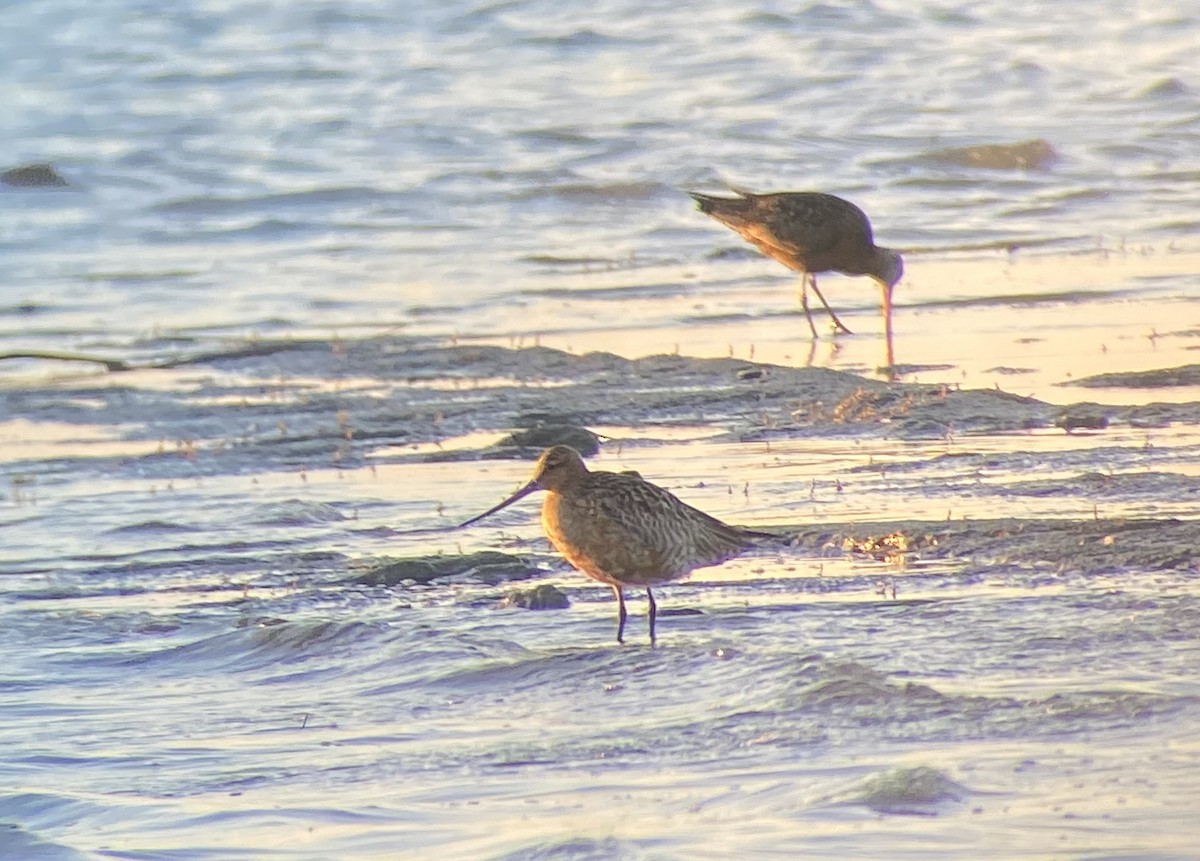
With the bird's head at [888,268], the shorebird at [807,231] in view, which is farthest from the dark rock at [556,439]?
the shorebird at [807,231]

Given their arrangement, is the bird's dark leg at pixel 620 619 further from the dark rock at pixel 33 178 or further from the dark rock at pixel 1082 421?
the dark rock at pixel 33 178

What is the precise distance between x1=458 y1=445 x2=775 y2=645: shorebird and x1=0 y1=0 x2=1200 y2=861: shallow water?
6.8 inches

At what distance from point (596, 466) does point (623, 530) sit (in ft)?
8.02

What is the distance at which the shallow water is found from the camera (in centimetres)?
562

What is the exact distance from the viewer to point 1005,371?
11539 mm

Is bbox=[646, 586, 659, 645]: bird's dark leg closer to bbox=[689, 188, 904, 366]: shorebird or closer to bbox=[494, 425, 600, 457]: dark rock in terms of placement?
bbox=[494, 425, 600, 457]: dark rock

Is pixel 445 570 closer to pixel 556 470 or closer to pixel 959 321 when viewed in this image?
pixel 556 470

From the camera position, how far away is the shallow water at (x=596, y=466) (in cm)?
562

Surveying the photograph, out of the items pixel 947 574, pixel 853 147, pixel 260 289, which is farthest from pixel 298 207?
pixel 947 574

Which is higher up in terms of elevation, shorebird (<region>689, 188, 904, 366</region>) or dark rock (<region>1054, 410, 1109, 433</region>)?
shorebird (<region>689, 188, 904, 366</region>)

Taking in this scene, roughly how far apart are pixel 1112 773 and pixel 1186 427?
4463 millimetres

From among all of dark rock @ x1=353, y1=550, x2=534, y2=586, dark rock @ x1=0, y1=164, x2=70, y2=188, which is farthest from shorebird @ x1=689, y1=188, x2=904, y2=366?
dark rock @ x1=0, y1=164, x2=70, y2=188

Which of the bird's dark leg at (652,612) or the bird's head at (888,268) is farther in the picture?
the bird's head at (888,268)

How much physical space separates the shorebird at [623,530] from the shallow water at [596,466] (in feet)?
0.57
